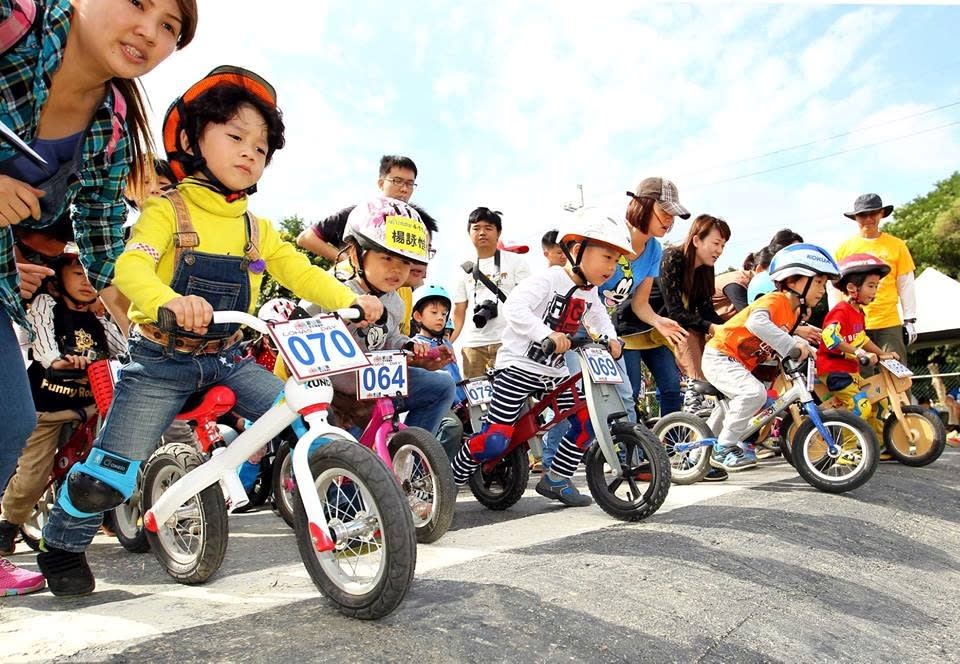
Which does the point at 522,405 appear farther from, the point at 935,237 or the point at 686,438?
the point at 935,237

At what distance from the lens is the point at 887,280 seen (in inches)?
262

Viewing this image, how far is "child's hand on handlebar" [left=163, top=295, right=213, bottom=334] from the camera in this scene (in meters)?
2.04

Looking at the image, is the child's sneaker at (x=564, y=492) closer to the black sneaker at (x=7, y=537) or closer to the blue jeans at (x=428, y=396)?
the blue jeans at (x=428, y=396)

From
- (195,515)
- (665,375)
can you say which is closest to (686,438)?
(665,375)

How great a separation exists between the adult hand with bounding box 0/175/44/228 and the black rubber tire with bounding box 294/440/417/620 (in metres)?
1.03

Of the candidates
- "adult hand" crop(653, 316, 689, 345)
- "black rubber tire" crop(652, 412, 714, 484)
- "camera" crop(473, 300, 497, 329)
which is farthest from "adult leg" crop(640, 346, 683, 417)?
"camera" crop(473, 300, 497, 329)

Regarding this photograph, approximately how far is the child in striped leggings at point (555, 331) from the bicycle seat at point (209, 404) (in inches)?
70.3

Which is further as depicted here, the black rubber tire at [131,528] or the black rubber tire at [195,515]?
the black rubber tire at [131,528]

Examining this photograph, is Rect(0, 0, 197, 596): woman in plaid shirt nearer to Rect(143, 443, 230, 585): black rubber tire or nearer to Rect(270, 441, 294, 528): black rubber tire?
Rect(143, 443, 230, 585): black rubber tire

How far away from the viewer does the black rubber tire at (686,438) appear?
210 inches

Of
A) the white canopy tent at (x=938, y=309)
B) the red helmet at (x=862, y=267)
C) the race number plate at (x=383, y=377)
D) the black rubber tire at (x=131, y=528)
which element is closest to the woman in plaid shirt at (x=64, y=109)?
the race number plate at (x=383, y=377)

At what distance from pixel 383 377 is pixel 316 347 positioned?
116cm

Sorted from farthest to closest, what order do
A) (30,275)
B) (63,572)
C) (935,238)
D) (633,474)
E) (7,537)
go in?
(935,238) < (7,537) < (633,474) < (30,275) < (63,572)

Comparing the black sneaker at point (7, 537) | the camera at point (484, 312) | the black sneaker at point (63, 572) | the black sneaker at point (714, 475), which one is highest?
the camera at point (484, 312)
